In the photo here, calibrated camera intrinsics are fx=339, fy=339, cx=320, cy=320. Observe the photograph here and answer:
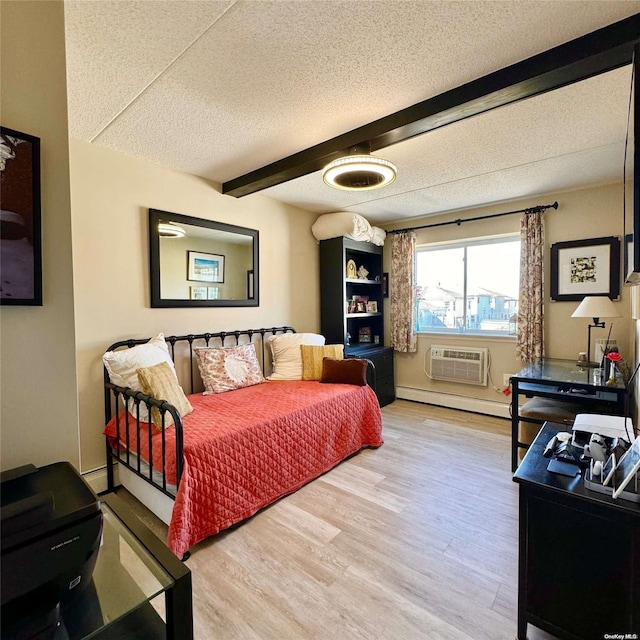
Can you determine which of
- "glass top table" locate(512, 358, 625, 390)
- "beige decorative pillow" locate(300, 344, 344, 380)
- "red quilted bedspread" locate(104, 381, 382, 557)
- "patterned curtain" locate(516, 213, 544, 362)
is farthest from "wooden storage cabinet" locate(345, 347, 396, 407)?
"glass top table" locate(512, 358, 625, 390)

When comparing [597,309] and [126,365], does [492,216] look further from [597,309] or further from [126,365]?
[126,365]

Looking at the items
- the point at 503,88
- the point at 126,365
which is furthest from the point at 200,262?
the point at 503,88

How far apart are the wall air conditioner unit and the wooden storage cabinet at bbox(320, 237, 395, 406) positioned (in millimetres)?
555

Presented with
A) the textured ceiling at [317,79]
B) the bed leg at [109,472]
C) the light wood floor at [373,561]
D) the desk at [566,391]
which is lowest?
the light wood floor at [373,561]

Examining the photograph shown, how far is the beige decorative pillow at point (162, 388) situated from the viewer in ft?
6.71

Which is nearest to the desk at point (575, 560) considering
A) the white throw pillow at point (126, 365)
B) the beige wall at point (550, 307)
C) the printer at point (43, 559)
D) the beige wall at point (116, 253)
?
the printer at point (43, 559)

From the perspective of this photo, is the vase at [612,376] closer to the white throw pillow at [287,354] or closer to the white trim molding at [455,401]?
the white trim molding at [455,401]

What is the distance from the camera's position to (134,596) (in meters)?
0.79

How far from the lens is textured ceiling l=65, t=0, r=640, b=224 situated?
130 centimetres

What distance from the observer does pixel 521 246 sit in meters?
3.54

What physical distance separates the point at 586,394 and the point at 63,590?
2.96 metres

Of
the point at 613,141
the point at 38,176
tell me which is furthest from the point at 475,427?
the point at 38,176

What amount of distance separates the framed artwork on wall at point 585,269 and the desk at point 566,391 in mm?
876

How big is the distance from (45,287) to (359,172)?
1.88m
